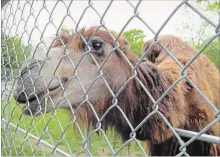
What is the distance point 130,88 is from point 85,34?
53 centimetres

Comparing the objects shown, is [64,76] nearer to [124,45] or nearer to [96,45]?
[96,45]

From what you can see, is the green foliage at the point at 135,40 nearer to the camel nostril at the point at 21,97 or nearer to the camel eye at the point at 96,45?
the camel eye at the point at 96,45

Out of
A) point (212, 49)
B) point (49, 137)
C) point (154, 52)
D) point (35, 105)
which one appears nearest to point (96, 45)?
point (35, 105)

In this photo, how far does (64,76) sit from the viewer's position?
89.7 inches

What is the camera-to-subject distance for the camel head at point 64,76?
2172 millimetres

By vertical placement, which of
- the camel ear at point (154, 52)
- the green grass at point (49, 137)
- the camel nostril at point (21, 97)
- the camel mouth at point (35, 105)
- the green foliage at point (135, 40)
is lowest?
the green grass at point (49, 137)

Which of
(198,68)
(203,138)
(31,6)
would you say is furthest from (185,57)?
(203,138)

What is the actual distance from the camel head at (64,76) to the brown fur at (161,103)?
32mm

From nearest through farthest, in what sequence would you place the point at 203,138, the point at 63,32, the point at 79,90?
the point at 203,138 < the point at 79,90 < the point at 63,32

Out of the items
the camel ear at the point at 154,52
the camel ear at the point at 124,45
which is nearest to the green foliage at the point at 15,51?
the camel ear at the point at 124,45

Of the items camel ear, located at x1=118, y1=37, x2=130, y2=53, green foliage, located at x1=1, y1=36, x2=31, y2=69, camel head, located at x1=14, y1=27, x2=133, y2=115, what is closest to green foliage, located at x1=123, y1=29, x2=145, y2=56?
camel ear, located at x1=118, y1=37, x2=130, y2=53

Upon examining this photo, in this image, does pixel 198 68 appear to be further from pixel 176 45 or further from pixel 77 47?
pixel 77 47

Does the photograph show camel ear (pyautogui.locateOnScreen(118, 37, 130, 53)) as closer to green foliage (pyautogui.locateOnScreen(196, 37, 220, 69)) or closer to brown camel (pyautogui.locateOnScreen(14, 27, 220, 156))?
brown camel (pyautogui.locateOnScreen(14, 27, 220, 156))

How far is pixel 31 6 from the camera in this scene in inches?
97.7
